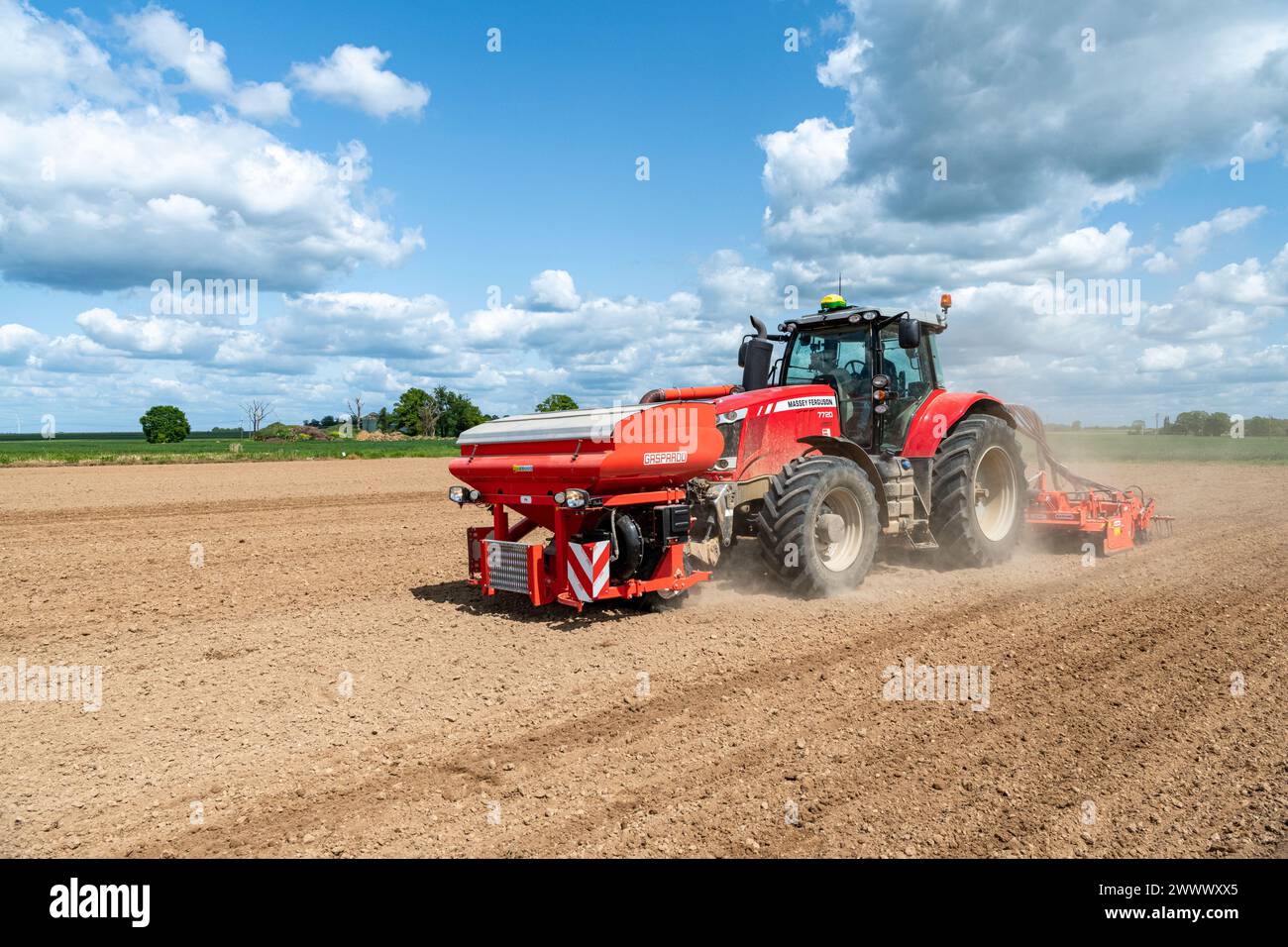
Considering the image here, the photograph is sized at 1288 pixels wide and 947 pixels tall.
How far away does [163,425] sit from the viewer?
7294 cm

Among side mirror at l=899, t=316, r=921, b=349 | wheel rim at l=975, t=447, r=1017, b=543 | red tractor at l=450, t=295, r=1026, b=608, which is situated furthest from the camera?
wheel rim at l=975, t=447, r=1017, b=543

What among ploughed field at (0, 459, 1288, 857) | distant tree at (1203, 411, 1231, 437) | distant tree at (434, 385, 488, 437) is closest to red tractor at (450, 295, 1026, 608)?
ploughed field at (0, 459, 1288, 857)

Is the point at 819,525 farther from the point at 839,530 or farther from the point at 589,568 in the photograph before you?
the point at 589,568

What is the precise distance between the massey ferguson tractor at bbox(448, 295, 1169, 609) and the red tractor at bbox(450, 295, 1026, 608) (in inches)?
0.7

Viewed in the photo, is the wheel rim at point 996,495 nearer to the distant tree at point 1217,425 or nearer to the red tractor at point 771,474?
the red tractor at point 771,474

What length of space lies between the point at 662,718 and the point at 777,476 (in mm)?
3127

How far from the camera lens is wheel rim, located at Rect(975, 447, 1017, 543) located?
9.73 metres

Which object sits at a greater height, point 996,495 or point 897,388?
point 897,388

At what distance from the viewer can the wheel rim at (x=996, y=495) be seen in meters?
9.73

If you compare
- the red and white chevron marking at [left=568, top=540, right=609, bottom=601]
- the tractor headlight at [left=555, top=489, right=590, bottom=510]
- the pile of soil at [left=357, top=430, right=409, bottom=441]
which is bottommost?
the red and white chevron marking at [left=568, top=540, right=609, bottom=601]

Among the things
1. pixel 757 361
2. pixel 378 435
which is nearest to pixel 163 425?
pixel 378 435

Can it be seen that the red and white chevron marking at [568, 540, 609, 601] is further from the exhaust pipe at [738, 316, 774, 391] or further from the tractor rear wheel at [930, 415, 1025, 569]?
the tractor rear wheel at [930, 415, 1025, 569]
